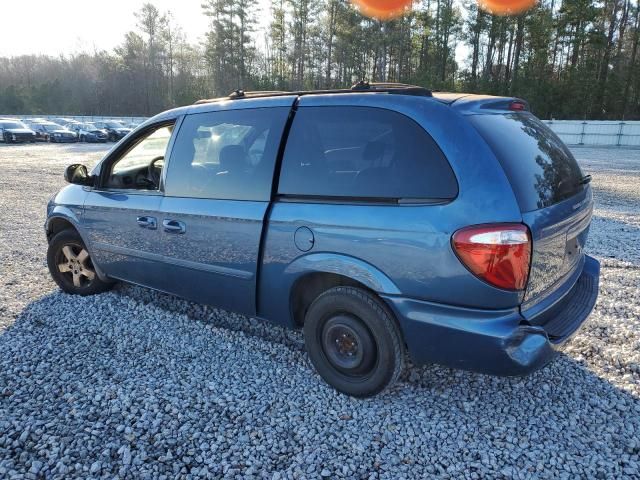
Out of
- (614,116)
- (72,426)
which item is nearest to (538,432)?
(72,426)

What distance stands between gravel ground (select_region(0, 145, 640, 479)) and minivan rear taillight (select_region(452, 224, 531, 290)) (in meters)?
0.93

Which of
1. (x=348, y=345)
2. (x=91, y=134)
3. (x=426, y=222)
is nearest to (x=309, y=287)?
(x=348, y=345)

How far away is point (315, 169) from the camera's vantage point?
2895 millimetres

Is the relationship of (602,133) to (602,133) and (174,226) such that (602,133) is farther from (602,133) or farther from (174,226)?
(174,226)

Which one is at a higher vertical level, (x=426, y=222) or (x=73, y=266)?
(x=426, y=222)

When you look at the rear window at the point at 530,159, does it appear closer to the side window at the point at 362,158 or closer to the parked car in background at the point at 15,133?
the side window at the point at 362,158

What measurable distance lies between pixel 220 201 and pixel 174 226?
1.62 feet

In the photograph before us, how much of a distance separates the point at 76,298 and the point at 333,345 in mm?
2901

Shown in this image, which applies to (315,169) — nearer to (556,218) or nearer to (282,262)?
(282,262)

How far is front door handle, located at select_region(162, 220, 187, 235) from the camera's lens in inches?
135

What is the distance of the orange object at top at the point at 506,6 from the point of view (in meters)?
40.8

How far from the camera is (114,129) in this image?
34.7 metres

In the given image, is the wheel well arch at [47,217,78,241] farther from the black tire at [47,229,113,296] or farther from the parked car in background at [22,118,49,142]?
the parked car in background at [22,118,49,142]

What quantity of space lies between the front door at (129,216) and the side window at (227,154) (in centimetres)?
25
